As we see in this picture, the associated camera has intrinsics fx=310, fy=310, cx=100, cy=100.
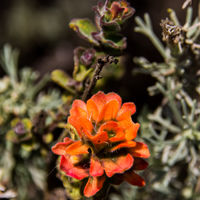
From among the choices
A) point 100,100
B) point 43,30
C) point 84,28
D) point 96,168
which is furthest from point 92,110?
point 43,30

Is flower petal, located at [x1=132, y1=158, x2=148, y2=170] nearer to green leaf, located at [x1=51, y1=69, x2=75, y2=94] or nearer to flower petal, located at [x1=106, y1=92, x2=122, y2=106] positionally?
flower petal, located at [x1=106, y1=92, x2=122, y2=106]

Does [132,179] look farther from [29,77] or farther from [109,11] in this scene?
[29,77]

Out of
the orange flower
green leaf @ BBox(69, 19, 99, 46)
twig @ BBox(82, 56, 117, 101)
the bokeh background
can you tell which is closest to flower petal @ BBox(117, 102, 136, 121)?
the orange flower

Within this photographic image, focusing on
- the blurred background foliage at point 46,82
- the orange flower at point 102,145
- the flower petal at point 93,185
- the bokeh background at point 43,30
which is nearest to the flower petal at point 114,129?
the orange flower at point 102,145

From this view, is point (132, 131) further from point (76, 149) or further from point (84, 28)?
point (84, 28)

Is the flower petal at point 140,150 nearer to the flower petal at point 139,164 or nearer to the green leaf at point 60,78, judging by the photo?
the flower petal at point 139,164

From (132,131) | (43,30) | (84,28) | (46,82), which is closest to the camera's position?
(132,131)

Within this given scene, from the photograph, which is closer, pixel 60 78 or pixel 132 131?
pixel 132 131
